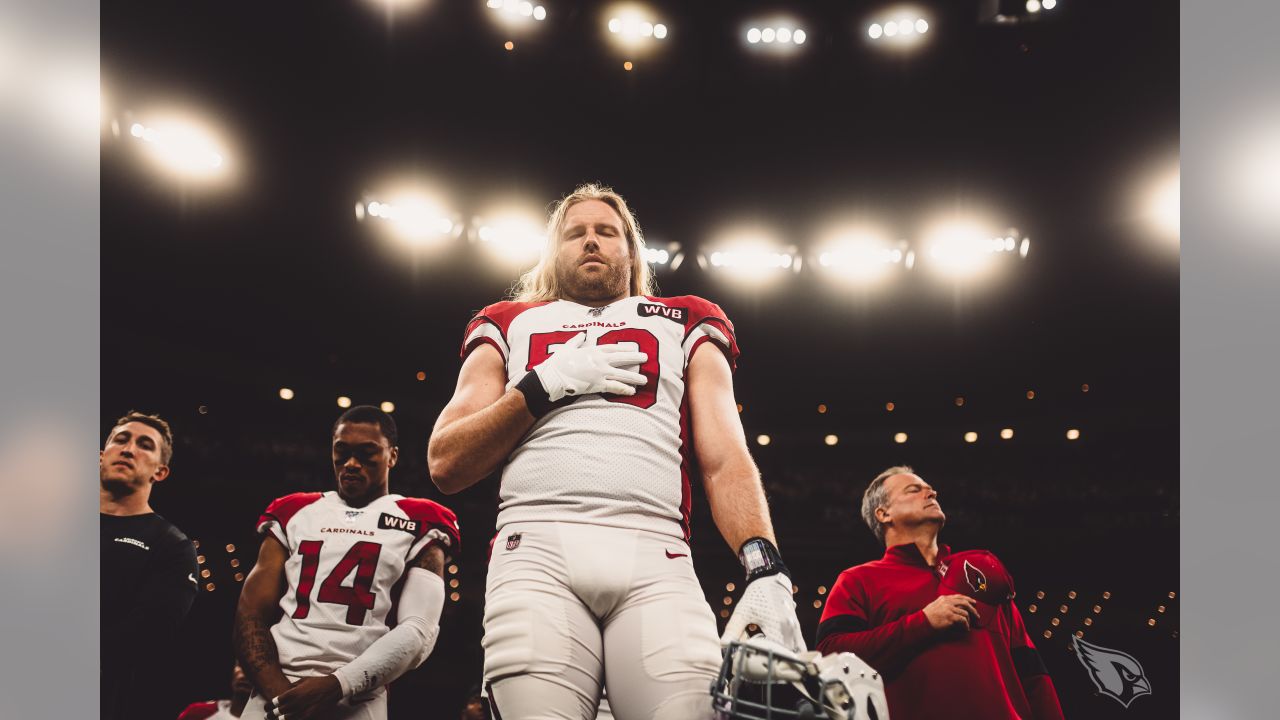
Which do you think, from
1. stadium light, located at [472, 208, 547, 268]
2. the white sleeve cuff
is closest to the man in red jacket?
the white sleeve cuff

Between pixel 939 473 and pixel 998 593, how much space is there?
8778 mm

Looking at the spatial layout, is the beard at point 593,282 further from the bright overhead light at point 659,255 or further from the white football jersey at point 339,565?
the bright overhead light at point 659,255

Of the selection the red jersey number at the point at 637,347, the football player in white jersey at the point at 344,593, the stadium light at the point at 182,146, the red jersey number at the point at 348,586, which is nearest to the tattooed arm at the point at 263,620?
the football player in white jersey at the point at 344,593

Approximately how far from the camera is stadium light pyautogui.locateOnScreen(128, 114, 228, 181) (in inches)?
298

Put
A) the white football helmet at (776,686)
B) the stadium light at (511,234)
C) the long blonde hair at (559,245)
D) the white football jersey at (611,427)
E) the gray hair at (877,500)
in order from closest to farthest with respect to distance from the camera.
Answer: the white football helmet at (776,686), the white football jersey at (611,427), the long blonde hair at (559,245), the gray hair at (877,500), the stadium light at (511,234)

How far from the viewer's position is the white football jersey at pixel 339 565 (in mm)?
3295

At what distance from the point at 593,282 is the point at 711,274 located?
26.1 ft

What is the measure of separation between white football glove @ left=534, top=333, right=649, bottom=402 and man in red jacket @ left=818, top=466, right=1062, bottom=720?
85.8 inches

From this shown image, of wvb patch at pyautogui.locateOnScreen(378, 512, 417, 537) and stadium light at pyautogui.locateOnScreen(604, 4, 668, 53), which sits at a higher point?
stadium light at pyautogui.locateOnScreen(604, 4, 668, 53)

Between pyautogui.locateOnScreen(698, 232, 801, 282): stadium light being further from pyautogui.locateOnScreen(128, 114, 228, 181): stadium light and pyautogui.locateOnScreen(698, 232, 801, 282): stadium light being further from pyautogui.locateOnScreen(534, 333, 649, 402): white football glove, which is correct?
pyautogui.locateOnScreen(534, 333, 649, 402): white football glove

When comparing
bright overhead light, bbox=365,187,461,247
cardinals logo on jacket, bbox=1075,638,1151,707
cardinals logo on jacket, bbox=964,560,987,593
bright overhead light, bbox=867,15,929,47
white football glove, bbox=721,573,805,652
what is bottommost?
cardinals logo on jacket, bbox=1075,638,1151,707

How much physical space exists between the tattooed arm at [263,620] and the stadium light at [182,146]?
17.7 feet

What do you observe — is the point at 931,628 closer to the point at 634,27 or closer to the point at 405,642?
the point at 405,642
